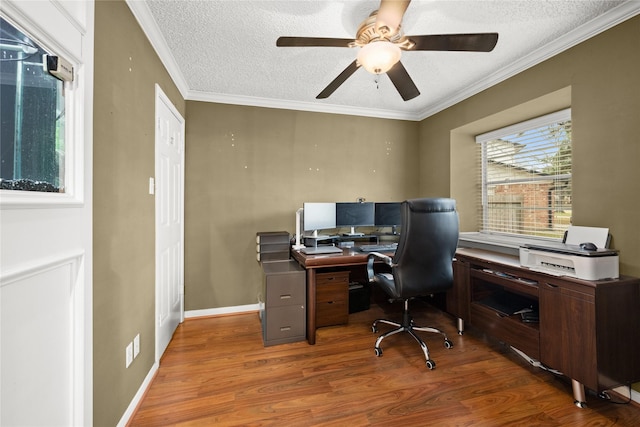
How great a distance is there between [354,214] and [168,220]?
198 cm

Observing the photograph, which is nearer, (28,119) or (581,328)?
(28,119)

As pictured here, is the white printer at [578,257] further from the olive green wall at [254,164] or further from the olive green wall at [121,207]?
the olive green wall at [121,207]

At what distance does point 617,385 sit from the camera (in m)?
1.60

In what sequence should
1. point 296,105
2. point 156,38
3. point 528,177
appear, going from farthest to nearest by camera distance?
1. point 296,105
2. point 528,177
3. point 156,38

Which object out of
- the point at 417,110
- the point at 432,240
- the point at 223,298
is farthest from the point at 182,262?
the point at 417,110

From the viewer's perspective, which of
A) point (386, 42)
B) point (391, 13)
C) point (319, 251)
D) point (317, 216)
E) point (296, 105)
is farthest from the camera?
point (296, 105)

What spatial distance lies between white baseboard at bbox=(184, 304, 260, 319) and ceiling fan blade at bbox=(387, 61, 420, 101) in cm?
277

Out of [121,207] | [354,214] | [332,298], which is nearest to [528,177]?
[354,214]

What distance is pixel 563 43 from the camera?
2049 millimetres

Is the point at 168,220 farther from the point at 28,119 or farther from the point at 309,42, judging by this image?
the point at 309,42

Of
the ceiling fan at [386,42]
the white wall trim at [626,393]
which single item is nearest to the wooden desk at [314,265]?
the ceiling fan at [386,42]

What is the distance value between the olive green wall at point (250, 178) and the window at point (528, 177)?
4.67 ft

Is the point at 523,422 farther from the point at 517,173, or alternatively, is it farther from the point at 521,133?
the point at 521,133

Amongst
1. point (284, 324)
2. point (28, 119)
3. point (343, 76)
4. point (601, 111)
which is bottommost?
point (284, 324)
